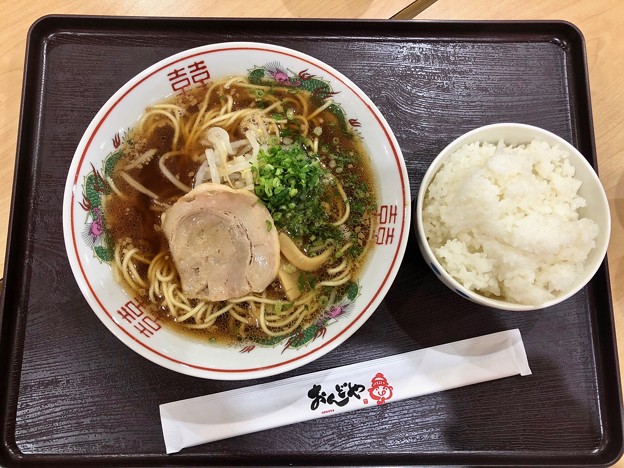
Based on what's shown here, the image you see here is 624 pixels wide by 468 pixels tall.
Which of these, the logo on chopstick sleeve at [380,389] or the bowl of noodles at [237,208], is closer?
the bowl of noodles at [237,208]

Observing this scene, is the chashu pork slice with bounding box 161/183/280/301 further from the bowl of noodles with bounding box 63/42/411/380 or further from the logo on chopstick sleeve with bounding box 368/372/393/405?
the logo on chopstick sleeve with bounding box 368/372/393/405

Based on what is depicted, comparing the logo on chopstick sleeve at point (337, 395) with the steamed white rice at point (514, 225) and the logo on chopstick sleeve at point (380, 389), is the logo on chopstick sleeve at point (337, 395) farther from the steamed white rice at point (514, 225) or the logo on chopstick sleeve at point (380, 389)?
the steamed white rice at point (514, 225)

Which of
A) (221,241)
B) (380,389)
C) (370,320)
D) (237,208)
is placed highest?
(237,208)

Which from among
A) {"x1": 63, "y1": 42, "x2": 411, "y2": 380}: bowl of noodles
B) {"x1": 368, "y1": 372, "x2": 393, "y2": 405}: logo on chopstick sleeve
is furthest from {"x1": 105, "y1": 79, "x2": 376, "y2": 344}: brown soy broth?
{"x1": 368, "y1": 372, "x2": 393, "y2": 405}: logo on chopstick sleeve

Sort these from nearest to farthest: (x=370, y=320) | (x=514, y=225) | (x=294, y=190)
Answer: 1. (x=514, y=225)
2. (x=294, y=190)
3. (x=370, y=320)

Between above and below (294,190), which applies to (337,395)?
below

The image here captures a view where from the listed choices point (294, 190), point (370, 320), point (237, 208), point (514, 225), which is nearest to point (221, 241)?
point (237, 208)

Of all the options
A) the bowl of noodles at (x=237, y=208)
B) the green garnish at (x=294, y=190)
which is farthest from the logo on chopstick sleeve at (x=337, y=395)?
the green garnish at (x=294, y=190)

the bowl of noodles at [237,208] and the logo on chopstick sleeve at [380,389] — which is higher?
the bowl of noodles at [237,208]

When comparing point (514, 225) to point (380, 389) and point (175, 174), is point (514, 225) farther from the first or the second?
point (175, 174)
